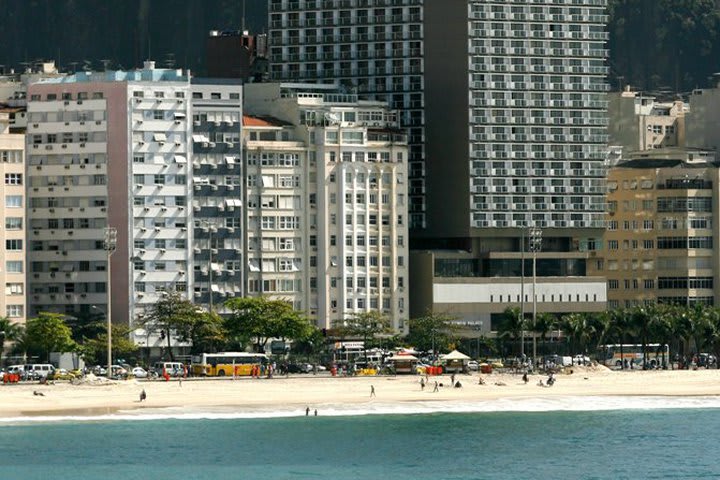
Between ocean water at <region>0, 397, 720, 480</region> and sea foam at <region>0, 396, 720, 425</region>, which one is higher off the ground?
sea foam at <region>0, 396, 720, 425</region>

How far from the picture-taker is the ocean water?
524 ft

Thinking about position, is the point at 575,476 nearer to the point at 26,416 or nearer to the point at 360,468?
the point at 360,468

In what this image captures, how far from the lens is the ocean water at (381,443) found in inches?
6289

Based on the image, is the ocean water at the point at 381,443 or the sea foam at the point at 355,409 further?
the sea foam at the point at 355,409

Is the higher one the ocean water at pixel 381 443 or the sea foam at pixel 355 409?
the sea foam at pixel 355 409

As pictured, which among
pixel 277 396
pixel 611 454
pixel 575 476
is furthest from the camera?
pixel 277 396

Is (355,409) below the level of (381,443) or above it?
above

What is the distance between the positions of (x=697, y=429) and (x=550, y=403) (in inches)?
605

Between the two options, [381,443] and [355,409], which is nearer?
[381,443]

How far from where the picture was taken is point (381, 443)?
17512 cm

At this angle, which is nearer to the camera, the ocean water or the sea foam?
the ocean water

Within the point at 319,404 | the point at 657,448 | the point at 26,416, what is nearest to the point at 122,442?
the point at 26,416

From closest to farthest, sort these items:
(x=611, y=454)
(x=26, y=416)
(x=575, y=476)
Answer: (x=575, y=476), (x=611, y=454), (x=26, y=416)

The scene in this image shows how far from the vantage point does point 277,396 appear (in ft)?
646
